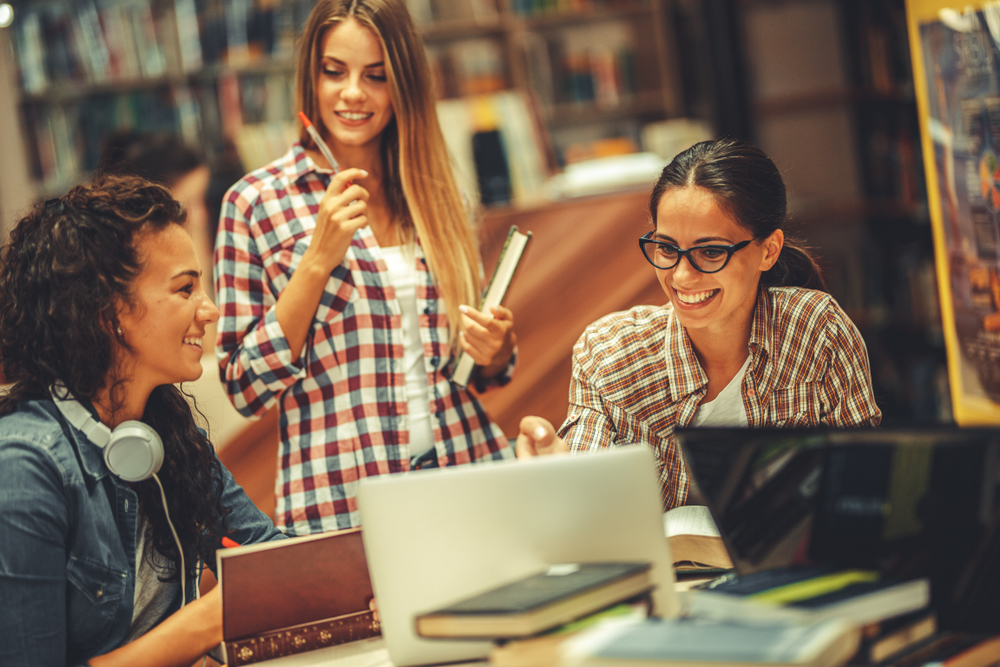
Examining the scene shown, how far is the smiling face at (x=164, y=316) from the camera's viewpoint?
4.22ft

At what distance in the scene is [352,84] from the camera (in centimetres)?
163

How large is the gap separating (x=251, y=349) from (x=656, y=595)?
32.6 inches

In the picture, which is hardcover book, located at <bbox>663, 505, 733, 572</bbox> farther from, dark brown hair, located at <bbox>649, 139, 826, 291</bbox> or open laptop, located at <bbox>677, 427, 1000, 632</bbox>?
dark brown hair, located at <bbox>649, 139, 826, 291</bbox>

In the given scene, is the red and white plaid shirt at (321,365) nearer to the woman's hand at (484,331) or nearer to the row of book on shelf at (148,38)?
the woman's hand at (484,331)

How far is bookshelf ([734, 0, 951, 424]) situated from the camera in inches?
145

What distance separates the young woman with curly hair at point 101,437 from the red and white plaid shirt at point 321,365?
0.69 ft

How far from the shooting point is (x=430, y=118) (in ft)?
5.68

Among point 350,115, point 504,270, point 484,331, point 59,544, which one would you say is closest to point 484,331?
point 484,331

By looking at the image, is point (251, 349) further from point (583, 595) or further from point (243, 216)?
point (583, 595)

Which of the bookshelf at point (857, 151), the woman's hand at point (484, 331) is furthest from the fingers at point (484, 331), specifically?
the bookshelf at point (857, 151)

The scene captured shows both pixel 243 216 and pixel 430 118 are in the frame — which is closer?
pixel 243 216

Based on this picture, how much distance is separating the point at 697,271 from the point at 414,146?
62 centimetres

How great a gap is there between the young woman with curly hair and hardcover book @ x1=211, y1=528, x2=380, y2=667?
58 millimetres

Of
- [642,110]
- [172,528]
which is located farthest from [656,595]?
[642,110]
